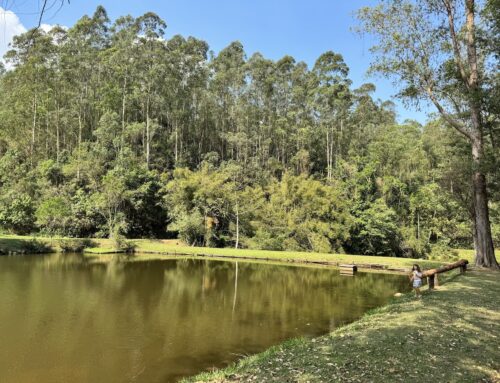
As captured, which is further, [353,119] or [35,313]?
[353,119]

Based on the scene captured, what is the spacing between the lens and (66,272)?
2409 centimetres

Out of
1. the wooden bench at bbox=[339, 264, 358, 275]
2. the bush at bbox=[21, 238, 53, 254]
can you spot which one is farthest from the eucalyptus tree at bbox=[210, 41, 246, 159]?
the wooden bench at bbox=[339, 264, 358, 275]

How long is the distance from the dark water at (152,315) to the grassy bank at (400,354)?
258cm

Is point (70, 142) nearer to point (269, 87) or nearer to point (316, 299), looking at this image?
point (269, 87)

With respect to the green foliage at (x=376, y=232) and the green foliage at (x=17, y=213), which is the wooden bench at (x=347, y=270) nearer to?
the green foliage at (x=376, y=232)

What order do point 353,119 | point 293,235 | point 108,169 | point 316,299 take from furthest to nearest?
point 353,119
point 108,169
point 293,235
point 316,299

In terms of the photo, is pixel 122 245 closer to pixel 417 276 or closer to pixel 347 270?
pixel 347 270

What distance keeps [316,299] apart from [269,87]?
142ft

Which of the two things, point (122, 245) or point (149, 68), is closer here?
point (122, 245)

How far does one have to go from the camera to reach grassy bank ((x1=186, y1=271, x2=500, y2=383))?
579 centimetres

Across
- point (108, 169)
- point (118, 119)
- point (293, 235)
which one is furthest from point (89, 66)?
point (293, 235)

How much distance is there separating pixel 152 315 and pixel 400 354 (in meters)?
9.50

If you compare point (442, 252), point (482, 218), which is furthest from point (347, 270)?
point (442, 252)

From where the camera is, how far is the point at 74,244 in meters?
37.8
